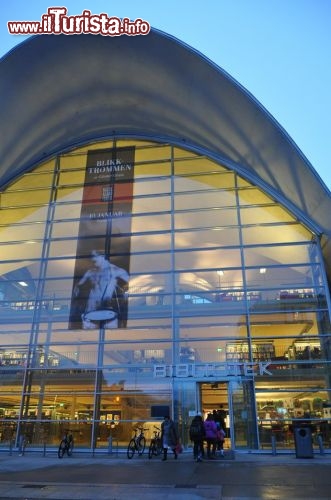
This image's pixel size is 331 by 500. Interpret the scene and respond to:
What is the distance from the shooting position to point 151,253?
17.5m

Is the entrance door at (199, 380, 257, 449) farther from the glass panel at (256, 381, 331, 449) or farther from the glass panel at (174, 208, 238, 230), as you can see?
the glass panel at (174, 208, 238, 230)

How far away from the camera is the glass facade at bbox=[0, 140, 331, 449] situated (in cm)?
1472

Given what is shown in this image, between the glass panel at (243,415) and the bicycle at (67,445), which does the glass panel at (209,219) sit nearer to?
the glass panel at (243,415)

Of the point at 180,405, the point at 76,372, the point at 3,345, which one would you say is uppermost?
the point at 3,345

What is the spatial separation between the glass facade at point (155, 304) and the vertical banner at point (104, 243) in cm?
5

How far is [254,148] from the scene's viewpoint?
17234mm

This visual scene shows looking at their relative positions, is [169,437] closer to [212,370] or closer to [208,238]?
[212,370]

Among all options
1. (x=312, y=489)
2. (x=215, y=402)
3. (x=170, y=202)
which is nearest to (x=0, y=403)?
(x=215, y=402)

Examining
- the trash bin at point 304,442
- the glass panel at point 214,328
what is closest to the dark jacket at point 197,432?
the trash bin at point 304,442

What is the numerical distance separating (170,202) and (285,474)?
1176cm

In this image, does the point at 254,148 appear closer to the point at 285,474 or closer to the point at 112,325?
the point at 112,325

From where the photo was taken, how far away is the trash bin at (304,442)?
12.1 metres

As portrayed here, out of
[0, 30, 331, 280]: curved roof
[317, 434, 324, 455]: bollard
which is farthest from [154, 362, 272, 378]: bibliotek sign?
[0, 30, 331, 280]: curved roof

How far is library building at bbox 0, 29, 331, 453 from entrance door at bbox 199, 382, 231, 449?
0.06m
